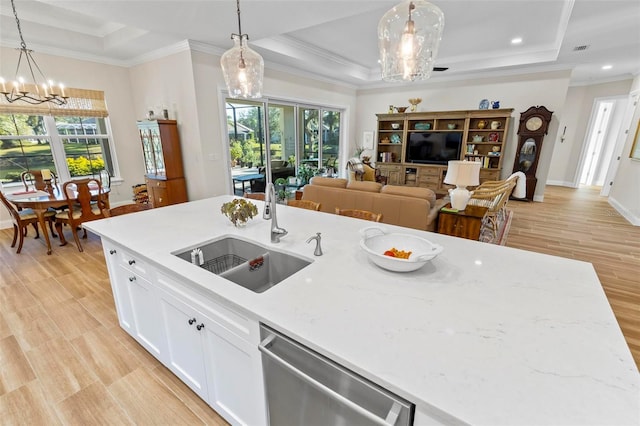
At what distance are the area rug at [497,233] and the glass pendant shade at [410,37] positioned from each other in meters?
→ 2.72

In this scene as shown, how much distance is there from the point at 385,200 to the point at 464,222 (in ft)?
3.05

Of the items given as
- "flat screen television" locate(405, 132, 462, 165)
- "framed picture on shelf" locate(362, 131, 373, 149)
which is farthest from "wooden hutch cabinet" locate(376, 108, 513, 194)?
"framed picture on shelf" locate(362, 131, 373, 149)

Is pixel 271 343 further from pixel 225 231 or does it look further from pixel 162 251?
pixel 225 231

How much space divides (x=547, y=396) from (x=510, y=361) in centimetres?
11

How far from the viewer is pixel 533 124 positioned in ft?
19.5

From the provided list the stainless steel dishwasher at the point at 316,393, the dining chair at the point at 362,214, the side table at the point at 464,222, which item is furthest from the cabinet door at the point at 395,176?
the stainless steel dishwasher at the point at 316,393

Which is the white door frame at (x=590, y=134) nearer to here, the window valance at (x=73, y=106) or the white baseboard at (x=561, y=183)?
the white baseboard at (x=561, y=183)

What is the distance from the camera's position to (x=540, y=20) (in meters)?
3.95

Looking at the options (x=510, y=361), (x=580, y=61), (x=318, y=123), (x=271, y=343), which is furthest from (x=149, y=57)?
(x=580, y=61)

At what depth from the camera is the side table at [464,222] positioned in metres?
3.04

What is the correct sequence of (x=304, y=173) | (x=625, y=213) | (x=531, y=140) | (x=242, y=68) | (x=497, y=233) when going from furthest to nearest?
(x=304, y=173)
(x=531, y=140)
(x=625, y=213)
(x=497, y=233)
(x=242, y=68)

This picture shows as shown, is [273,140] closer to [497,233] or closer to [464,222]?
[464,222]

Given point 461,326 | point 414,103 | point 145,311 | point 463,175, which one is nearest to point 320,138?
point 414,103

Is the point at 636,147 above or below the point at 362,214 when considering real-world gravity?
above
